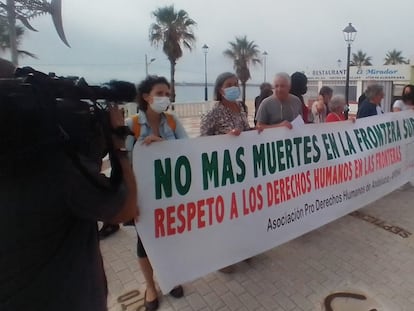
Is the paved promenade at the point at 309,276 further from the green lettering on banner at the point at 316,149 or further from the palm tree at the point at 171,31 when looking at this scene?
the palm tree at the point at 171,31

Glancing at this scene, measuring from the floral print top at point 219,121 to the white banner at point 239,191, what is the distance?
24 centimetres

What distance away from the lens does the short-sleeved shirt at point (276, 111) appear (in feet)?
9.79

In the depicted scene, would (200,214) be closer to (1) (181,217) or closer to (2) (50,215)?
(1) (181,217)

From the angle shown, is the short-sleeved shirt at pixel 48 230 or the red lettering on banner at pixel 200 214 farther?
the red lettering on banner at pixel 200 214

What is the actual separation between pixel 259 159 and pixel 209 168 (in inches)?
18.5

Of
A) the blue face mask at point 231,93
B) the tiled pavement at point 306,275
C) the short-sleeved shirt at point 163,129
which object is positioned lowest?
the tiled pavement at point 306,275

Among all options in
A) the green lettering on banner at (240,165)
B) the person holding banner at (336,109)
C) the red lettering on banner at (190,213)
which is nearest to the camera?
the red lettering on banner at (190,213)

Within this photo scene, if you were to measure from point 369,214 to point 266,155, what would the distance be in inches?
77.4

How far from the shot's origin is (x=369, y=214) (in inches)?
144

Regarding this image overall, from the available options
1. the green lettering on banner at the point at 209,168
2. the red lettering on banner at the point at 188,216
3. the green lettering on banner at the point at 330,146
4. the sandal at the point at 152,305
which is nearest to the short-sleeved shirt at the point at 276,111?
the green lettering on banner at the point at 330,146

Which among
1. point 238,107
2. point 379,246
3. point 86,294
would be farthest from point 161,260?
point 379,246

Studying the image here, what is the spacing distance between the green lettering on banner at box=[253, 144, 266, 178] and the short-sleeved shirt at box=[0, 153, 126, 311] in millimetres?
1525

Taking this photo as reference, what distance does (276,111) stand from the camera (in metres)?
2.98

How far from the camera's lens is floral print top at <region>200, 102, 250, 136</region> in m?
2.55
